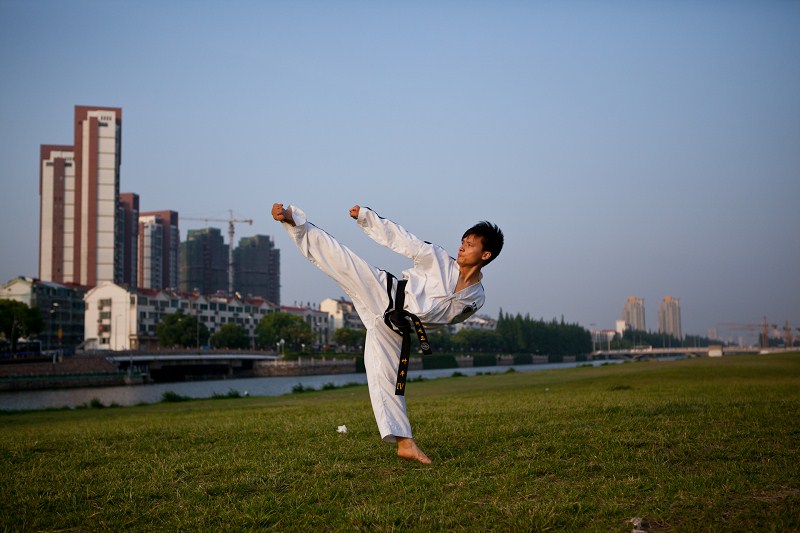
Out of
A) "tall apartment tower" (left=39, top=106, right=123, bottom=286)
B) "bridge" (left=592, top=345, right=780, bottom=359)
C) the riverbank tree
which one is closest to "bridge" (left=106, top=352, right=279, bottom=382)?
the riverbank tree

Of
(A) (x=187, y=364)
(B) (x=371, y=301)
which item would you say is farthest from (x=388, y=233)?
(A) (x=187, y=364)

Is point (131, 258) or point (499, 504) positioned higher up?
point (131, 258)

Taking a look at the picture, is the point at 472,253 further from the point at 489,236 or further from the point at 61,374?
the point at 61,374

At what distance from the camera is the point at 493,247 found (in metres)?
5.55

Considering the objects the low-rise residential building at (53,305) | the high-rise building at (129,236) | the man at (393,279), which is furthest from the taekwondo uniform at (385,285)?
the high-rise building at (129,236)

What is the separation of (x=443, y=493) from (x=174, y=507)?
154 cm

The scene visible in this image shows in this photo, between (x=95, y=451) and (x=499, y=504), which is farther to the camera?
(x=95, y=451)

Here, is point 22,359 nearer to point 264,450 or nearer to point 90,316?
point 90,316

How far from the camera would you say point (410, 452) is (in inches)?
199

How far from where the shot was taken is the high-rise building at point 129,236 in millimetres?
151500

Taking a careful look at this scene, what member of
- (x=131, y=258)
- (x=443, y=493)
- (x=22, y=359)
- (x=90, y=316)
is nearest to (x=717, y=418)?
(x=443, y=493)

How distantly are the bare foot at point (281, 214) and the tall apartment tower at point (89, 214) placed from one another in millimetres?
125314

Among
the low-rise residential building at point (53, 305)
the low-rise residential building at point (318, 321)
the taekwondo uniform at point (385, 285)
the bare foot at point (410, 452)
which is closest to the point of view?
the bare foot at point (410, 452)

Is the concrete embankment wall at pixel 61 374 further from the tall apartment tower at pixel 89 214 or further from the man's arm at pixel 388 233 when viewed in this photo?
the tall apartment tower at pixel 89 214
